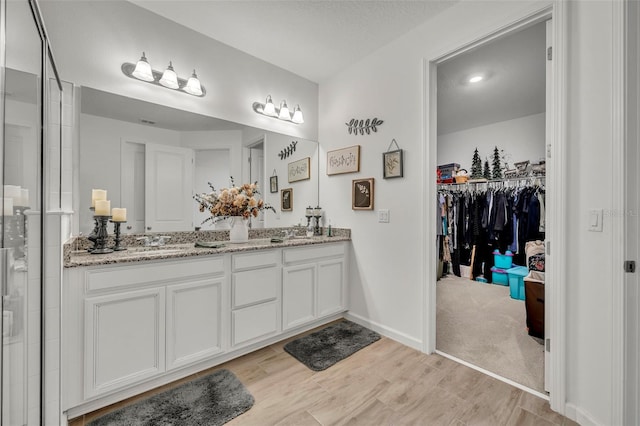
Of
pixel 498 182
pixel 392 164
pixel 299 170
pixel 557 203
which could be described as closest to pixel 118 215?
pixel 299 170

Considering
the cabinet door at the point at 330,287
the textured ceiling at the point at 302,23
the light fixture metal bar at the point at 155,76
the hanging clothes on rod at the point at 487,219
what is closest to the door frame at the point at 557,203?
the textured ceiling at the point at 302,23

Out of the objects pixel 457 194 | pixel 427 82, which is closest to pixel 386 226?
pixel 427 82

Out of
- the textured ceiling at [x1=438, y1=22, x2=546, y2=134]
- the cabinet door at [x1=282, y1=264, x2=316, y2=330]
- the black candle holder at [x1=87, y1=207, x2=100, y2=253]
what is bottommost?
the cabinet door at [x1=282, y1=264, x2=316, y2=330]

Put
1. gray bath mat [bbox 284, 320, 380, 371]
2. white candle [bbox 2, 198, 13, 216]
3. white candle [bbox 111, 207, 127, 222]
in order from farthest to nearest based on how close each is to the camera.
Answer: gray bath mat [bbox 284, 320, 380, 371], white candle [bbox 111, 207, 127, 222], white candle [bbox 2, 198, 13, 216]

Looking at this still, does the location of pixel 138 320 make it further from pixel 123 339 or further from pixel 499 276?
pixel 499 276

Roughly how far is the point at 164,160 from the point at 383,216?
1.96 m

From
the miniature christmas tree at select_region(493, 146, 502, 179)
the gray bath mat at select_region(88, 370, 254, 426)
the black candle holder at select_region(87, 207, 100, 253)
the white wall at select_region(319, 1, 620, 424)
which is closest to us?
the white wall at select_region(319, 1, 620, 424)

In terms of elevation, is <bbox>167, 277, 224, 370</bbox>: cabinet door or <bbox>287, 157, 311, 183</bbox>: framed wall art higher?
<bbox>287, 157, 311, 183</bbox>: framed wall art

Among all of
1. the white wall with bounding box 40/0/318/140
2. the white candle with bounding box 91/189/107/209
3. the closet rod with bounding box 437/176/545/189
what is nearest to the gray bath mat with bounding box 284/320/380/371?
the white candle with bounding box 91/189/107/209

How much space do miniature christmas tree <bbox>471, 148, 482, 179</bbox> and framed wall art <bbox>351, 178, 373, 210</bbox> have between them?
2864mm

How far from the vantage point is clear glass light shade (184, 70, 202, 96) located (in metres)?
2.33

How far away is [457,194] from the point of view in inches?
188

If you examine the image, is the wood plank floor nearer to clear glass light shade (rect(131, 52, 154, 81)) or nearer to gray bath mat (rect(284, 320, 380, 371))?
gray bath mat (rect(284, 320, 380, 371))
